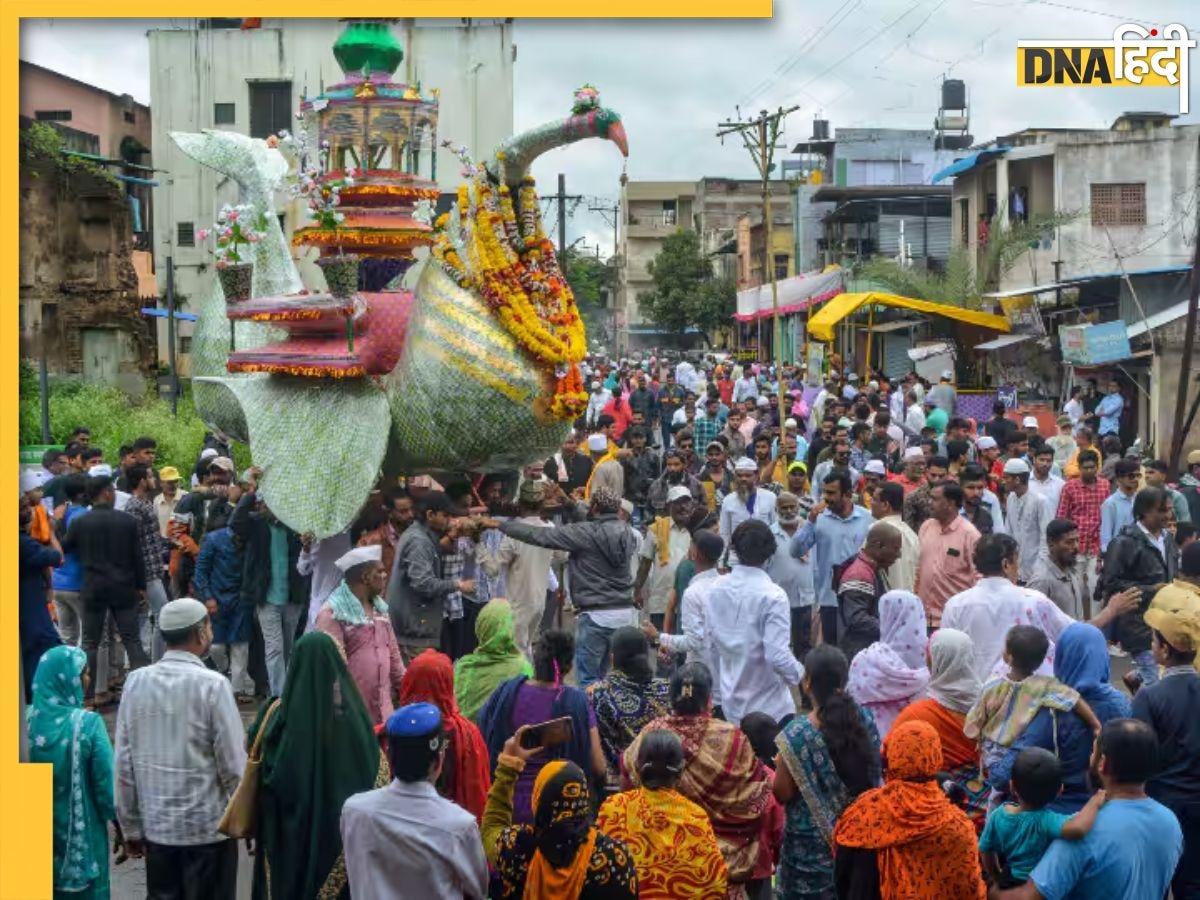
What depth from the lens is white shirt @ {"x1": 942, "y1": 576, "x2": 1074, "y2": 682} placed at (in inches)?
309

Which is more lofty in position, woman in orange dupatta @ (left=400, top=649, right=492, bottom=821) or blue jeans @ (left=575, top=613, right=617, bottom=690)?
woman in orange dupatta @ (left=400, top=649, right=492, bottom=821)

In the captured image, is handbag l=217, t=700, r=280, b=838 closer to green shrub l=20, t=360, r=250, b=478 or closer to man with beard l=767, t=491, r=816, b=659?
man with beard l=767, t=491, r=816, b=659

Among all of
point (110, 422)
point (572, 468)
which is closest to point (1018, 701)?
point (572, 468)

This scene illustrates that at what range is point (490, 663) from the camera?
7.32 meters

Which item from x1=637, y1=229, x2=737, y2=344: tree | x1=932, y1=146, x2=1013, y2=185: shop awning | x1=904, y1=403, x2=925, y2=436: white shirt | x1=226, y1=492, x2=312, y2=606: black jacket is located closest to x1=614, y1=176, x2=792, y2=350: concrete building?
x1=637, y1=229, x2=737, y2=344: tree

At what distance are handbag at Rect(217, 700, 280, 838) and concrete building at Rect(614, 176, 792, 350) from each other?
62325 mm

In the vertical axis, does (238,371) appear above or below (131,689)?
above

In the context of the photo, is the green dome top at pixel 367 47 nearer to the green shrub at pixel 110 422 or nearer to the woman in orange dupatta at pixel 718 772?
the green shrub at pixel 110 422

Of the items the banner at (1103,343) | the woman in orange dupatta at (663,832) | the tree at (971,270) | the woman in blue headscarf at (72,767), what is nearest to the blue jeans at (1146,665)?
the woman in orange dupatta at (663,832)

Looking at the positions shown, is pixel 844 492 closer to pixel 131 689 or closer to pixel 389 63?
pixel 389 63

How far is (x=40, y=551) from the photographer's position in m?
9.80

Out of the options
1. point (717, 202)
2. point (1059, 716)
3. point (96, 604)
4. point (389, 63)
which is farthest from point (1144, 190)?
point (717, 202)

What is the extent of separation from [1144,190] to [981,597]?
2319cm

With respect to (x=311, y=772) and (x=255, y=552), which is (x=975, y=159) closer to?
(x=255, y=552)
